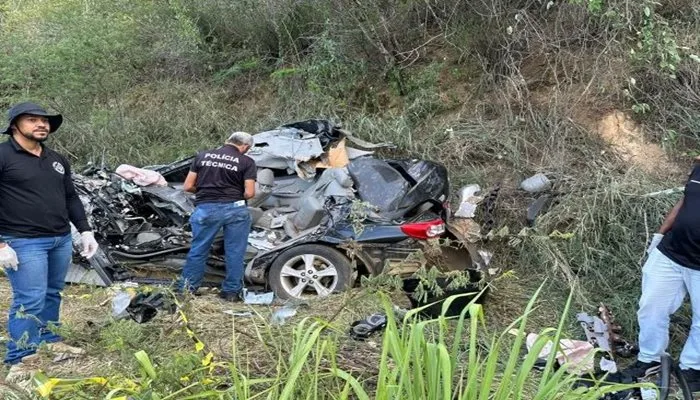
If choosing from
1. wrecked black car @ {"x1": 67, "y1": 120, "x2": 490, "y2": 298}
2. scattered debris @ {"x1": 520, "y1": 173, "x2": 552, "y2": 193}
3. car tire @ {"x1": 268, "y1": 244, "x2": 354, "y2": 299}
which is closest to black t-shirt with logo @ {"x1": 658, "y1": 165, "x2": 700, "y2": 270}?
wrecked black car @ {"x1": 67, "y1": 120, "x2": 490, "y2": 298}

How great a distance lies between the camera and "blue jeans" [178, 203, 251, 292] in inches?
204

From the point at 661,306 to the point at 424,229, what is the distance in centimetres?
187

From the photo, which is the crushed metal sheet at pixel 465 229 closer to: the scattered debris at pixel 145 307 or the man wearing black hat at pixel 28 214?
the scattered debris at pixel 145 307

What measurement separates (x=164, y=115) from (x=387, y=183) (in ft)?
20.0

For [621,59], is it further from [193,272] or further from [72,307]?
[72,307]

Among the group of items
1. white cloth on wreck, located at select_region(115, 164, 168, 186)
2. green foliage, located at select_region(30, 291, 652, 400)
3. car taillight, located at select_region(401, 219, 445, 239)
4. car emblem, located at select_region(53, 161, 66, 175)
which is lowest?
car taillight, located at select_region(401, 219, 445, 239)

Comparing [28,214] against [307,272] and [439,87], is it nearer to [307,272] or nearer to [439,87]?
[307,272]

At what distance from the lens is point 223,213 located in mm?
5180

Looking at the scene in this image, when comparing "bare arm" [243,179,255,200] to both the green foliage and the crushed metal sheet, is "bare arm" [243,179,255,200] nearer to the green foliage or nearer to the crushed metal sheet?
the crushed metal sheet

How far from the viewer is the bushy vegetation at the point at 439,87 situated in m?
5.51

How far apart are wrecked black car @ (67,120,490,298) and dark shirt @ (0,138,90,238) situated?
1417 mm

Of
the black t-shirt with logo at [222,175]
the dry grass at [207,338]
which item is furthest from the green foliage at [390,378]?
the black t-shirt with logo at [222,175]

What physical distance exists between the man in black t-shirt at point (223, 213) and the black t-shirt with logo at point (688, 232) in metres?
3.42

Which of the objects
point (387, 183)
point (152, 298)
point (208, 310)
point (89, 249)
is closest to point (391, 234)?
point (387, 183)
